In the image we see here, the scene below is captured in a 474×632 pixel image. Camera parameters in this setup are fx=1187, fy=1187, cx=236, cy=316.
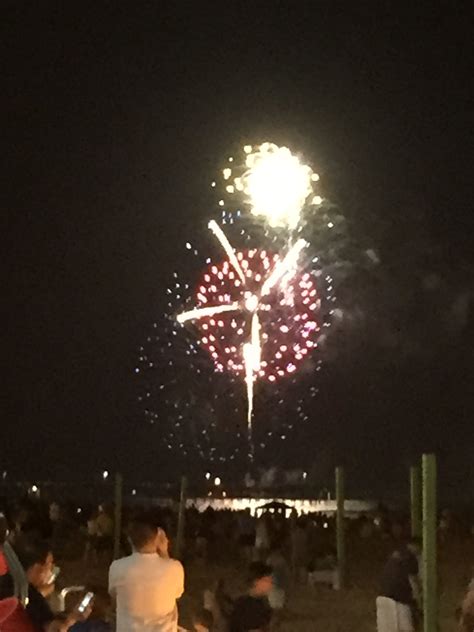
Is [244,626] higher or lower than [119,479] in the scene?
lower

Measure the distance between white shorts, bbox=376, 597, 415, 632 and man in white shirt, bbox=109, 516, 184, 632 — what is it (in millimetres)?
3500

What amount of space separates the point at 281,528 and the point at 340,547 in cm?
605

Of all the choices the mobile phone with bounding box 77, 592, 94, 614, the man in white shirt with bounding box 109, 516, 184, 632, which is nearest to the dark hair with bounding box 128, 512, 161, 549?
the man in white shirt with bounding box 109, 516, 184, 632

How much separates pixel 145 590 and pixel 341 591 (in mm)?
9897

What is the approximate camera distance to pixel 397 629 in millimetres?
9938

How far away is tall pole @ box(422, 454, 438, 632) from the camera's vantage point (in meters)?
7.62

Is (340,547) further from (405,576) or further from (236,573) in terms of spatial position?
(405,576)

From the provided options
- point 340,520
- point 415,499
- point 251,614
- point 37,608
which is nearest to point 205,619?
point 251,614

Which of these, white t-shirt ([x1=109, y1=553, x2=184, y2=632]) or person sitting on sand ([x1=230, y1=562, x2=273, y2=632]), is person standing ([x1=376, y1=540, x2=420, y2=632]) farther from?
white t-shirt ([x1=109, y1=553, x2=184, y2=632])

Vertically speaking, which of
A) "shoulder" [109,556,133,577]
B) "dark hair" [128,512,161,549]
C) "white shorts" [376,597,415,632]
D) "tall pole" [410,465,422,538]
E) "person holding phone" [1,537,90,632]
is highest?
"tall pole" [410,465,422,538]

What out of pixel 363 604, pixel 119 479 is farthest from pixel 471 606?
pixel 119 479

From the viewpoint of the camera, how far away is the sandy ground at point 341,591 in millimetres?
13844

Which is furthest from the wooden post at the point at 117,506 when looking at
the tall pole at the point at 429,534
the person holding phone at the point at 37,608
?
the tall pole at the point at 429,534

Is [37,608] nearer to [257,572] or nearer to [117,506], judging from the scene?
[257,572]
